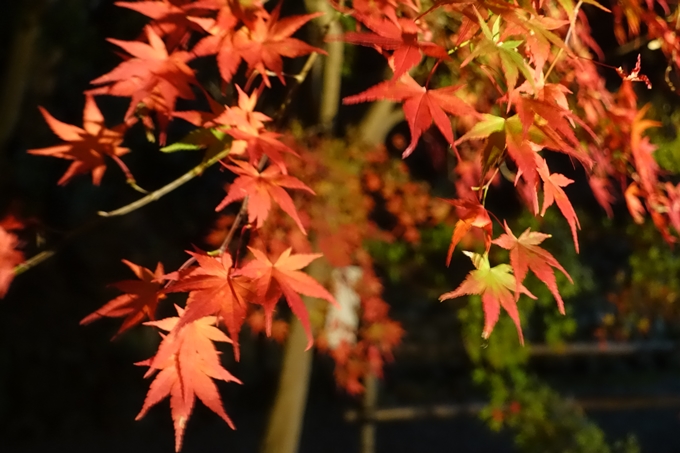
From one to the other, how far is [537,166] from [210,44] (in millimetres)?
753

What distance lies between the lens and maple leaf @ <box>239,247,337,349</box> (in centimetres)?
100

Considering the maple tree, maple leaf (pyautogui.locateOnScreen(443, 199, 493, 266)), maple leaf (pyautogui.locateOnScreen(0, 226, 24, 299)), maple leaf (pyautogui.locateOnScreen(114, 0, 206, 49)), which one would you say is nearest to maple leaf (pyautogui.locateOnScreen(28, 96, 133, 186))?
the maple tree

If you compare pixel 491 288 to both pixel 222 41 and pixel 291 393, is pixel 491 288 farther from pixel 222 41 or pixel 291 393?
pixel 291 393

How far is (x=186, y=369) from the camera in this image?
A: 979 millimetres

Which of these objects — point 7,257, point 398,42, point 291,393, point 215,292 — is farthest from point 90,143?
point 291,393

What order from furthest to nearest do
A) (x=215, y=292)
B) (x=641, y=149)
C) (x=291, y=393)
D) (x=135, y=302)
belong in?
(x=291, y=393), (x=641, y=149), (x=135, y=302), (x=215, y=292)

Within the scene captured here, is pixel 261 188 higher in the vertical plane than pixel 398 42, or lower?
lower

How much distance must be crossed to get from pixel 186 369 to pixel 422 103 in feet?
2.20

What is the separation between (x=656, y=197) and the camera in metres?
1.68

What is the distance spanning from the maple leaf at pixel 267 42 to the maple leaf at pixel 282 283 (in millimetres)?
407

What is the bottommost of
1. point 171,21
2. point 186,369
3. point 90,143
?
point 186,369

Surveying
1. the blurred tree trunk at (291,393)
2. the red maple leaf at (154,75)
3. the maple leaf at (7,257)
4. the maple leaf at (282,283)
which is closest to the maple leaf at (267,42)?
the red maple leaf at (154,75)

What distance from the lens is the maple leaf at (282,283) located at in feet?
3.26

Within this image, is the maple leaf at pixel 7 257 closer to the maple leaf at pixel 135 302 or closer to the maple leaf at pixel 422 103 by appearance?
the maple leaf at pixel 135 302
